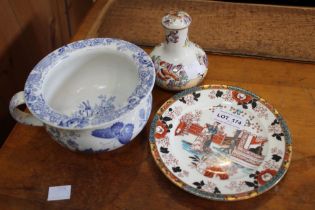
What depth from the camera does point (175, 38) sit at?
1.90 ft

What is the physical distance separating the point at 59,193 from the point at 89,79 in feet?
0.77

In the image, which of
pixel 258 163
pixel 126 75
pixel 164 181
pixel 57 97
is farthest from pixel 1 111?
pixel 258 163

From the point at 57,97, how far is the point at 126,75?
0.44ft

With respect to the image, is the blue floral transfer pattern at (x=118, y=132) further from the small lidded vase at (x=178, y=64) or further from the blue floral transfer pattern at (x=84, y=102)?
the small lidded vase at (x=178, y=64)

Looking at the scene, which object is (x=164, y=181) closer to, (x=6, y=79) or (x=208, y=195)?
(x=208, y=195)

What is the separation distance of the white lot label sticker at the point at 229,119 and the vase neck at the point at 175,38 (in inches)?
5.5

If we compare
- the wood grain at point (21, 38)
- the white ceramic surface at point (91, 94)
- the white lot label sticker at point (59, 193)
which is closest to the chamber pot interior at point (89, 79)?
the white ceramic surface at point (91, 94)

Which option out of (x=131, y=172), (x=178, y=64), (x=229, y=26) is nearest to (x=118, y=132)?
(x=131, y=172)

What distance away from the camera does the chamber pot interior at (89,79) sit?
0.58 meters

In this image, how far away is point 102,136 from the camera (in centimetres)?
47

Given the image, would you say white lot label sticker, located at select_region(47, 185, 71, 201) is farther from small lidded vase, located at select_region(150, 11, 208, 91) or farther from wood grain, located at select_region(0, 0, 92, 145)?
wood grain, located at select_region(0, 0, 92, 145)

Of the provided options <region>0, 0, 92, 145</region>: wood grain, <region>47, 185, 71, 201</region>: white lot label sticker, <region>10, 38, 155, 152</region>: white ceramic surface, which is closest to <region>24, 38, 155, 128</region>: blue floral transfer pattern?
<region>10, 38, 155, 152</region>: white ceramic surface

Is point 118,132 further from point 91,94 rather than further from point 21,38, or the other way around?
point 21,38

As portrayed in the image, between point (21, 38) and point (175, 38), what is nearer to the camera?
point (175, 38)
